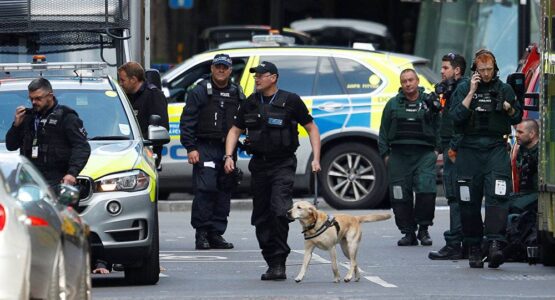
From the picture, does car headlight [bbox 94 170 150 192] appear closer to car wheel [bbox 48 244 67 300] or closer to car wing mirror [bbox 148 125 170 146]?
car wing mirror [bbox 148 125 170 146]

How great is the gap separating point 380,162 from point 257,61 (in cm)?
185

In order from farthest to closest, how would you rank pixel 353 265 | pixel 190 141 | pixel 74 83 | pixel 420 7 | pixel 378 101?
1. pixel 420 7
2. pixel 378 101
3. pixel 190 141
4. pixel 74 83
5. pixel 353 265

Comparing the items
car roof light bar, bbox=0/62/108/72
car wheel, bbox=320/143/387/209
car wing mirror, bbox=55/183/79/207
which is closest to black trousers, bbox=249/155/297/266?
car roof light bar, bbox=0/62/108/72

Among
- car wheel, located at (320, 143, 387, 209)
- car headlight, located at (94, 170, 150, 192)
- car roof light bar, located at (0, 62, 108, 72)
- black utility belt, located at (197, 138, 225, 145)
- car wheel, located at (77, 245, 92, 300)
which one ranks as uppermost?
car roof light bar, located at (0, 62, 108, 72)

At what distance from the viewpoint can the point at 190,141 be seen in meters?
15.4

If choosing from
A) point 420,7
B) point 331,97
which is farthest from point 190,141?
point 420,7

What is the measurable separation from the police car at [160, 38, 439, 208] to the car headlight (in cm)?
719

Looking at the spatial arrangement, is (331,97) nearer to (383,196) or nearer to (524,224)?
(383,196)

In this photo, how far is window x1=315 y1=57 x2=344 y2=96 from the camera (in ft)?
64.7

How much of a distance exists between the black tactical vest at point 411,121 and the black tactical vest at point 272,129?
10.5 feet

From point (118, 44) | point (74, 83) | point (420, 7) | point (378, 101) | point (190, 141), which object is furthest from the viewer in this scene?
A: point (420, 7)

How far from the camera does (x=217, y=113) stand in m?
15.4

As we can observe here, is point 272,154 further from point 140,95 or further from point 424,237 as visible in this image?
point 424,237

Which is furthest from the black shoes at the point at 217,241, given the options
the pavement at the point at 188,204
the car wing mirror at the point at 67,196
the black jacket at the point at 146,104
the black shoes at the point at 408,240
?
the car wing mirror at the point at 67,196
